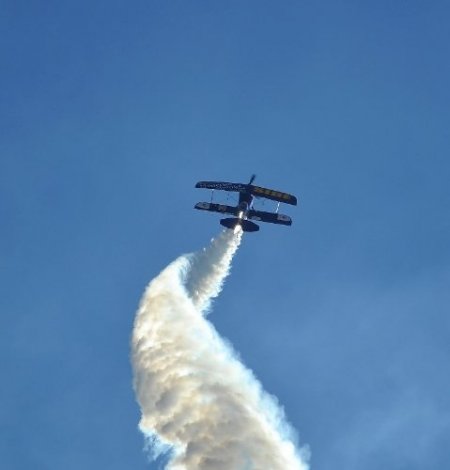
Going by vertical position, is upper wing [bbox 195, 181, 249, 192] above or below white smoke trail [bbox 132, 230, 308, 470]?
above

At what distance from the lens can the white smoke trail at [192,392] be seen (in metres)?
138

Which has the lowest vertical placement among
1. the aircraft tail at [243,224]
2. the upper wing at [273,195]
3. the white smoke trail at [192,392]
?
the white smoke trail at [192,392]

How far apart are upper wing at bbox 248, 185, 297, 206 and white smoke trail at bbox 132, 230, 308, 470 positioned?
58.3ft

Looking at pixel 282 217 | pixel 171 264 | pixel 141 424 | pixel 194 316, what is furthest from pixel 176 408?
pixel 282 217

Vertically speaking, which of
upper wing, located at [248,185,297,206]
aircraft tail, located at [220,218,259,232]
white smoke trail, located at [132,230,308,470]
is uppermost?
upper wing, located at [248,185,297,206]

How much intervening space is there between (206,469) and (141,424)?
12.1 meters

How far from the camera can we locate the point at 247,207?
589 feet

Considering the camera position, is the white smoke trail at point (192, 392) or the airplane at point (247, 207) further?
the airplane at point (247, 207)

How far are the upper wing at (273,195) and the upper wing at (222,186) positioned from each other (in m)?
1.19

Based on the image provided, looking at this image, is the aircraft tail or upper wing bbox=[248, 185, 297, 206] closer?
the aircraft tail

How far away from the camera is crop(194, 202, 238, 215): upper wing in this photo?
17941cm

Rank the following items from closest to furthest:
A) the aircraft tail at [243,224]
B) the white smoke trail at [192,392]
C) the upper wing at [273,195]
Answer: the white smoke trail at [192,392] < the aircraft tail at [243,224] < the upper wing at [273,195]

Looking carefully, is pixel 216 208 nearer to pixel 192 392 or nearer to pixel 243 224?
pixel 243 224

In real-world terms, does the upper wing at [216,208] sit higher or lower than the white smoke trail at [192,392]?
higher
